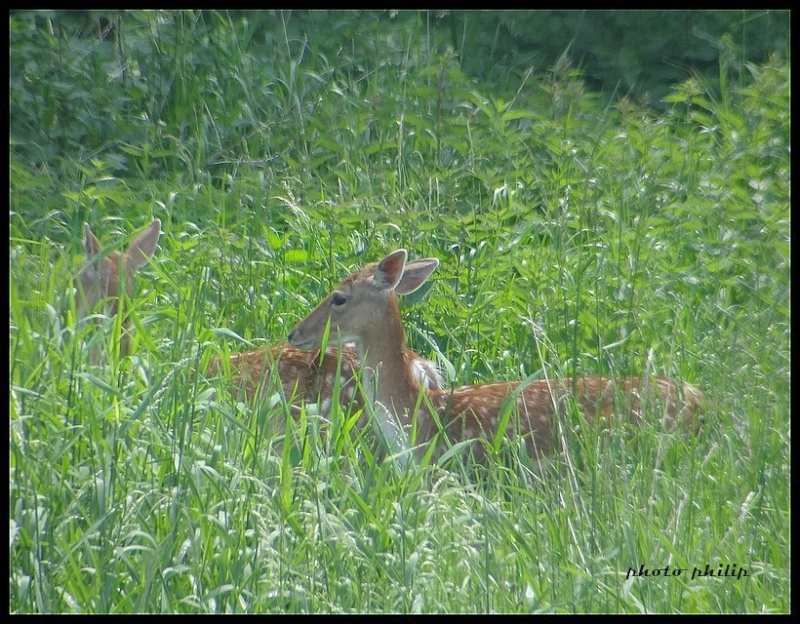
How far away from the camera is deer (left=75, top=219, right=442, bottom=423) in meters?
4.64

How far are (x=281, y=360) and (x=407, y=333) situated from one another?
731 millimetres

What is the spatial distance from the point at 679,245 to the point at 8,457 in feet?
11.2

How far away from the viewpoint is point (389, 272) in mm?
5062

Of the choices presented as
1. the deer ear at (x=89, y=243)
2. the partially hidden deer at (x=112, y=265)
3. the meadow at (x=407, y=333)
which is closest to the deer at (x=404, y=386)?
the meadow at (x=407, y=333)

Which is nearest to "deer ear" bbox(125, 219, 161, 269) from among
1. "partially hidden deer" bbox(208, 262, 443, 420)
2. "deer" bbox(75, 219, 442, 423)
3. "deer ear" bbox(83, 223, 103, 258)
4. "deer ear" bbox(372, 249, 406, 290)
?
"deer" bbox(75, 219, 442, 423)

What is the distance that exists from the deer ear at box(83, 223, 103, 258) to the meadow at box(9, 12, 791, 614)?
84 millimetres

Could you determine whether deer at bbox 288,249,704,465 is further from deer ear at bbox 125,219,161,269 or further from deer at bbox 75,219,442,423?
deer ear at bbox 125,219,161,269

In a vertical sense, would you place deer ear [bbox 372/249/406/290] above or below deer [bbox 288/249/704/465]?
above

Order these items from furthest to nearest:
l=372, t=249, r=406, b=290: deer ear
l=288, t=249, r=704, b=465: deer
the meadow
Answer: l=372, t=249, r=406, b=290: deer ear < l=288, t=249, r=704, b=465: deer < the meadow

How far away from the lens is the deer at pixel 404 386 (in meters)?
4.59

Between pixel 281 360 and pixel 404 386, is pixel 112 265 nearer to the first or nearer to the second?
pixel 281 360

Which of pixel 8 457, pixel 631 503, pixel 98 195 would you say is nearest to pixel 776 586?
pixel 631 503

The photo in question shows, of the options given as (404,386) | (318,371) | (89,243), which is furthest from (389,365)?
(89,243)
